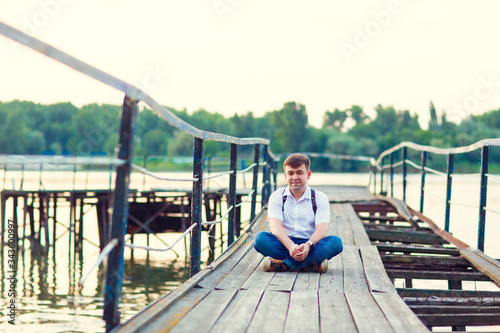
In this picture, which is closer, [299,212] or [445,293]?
[445,293]

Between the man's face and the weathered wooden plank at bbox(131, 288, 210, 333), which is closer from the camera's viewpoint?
the weathered wooden plank at bbox(131, 288, 210, 333)

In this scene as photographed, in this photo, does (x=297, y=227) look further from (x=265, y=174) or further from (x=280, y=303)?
(x=265, y=174)

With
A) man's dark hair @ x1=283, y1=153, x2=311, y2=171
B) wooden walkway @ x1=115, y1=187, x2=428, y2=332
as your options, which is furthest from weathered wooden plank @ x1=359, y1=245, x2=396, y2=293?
man's dark hair @ x1=283, y1=153, x2=311, y2=171

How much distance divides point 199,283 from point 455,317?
4.84ft

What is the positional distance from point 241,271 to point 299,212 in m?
0.61

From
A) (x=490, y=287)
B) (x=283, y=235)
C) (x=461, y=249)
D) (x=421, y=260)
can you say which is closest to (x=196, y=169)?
(x=283, y=235)

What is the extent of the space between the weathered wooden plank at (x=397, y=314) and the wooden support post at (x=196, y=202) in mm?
1304

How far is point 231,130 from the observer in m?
80.2

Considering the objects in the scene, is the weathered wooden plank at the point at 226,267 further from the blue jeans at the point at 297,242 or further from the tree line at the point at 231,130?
the tree line at the point at 231,130

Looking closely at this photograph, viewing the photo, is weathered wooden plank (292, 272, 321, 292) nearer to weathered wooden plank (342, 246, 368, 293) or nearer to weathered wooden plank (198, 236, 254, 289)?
weathered wooden plank (342, 246, 368, 293)

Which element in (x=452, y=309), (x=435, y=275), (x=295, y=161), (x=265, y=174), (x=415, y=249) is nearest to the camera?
(x=452, y=309)

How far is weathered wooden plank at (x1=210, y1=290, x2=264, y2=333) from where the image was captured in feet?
8.85

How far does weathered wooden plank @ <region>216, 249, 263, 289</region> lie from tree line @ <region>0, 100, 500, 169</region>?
114 feet

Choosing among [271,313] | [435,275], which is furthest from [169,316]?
[435,275]
